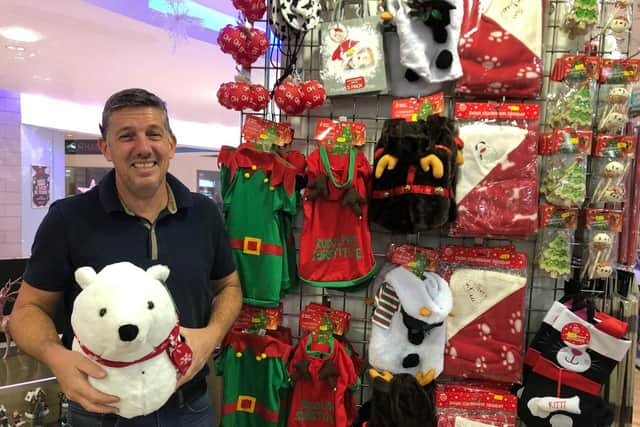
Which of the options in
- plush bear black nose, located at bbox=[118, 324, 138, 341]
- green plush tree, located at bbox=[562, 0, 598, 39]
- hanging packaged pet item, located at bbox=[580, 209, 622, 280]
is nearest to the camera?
plush bear black nose, located at bbox=[118, 324, 138, 341]

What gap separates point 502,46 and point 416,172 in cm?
63

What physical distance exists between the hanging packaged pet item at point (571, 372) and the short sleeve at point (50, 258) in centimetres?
175

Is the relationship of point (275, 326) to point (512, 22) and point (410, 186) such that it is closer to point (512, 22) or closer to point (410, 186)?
point (410, 186)

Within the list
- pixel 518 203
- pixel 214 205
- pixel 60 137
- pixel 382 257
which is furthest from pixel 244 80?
pixel 60 137

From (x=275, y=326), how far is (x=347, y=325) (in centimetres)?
31

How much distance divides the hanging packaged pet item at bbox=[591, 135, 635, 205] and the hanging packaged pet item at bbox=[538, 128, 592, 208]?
0.08 metres

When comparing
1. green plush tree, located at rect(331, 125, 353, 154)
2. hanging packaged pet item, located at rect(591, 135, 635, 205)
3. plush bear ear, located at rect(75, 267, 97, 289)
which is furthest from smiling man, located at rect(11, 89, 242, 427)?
hanging packaged pet item, located at rect(591, 135, 635, 205)

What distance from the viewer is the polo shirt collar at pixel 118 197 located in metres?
1.23

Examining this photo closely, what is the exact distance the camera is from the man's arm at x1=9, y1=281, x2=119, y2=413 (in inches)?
39.9

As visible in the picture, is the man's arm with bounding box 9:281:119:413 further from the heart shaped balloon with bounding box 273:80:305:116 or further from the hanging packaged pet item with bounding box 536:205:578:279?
the hanging packaged pet item with bounding box 536:205:578:279

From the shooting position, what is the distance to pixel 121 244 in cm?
121

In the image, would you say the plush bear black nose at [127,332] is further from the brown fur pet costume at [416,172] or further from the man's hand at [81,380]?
the brown fur pet costume at [416,172]

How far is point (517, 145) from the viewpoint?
67.2 inches

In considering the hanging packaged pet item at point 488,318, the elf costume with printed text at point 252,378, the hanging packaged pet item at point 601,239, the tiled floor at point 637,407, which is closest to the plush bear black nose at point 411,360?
the hanging packaged pet item at point 488,318
